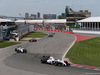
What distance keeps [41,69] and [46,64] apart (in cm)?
353

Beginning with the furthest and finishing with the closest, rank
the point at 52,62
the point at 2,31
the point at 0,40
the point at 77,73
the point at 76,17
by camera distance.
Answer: the point at 76,17 < the point at 2,31 < the point at 0,40 < the point at 52,62 < the point at 77,73

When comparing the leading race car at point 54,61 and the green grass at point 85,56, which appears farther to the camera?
the green grass at point 85,56

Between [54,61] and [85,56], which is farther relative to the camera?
[85,56]

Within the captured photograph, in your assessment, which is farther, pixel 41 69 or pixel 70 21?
pixel 70 21

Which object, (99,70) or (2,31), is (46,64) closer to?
(99,70)

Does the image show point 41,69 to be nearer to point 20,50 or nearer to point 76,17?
point 20,50

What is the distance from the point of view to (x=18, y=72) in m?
22.6

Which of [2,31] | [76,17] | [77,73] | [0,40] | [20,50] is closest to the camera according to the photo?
[77,73]

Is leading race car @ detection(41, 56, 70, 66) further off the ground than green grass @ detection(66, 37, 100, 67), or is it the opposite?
leading race car @ detection(41, 56, 70, 66)

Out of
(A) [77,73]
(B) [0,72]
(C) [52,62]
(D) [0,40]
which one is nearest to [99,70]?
(A) [77,73]

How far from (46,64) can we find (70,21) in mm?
99884

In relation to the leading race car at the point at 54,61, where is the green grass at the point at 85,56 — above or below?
below

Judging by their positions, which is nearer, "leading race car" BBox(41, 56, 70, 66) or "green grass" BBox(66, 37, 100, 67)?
"leading race car" BBox(41, 56, 70, 66)

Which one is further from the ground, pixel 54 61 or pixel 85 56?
pixel 54 61
